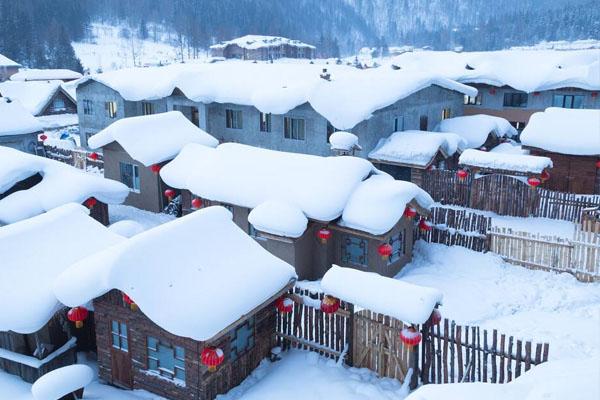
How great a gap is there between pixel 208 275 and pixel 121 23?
17872 centimetres

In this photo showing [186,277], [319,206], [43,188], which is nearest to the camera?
[186,277]

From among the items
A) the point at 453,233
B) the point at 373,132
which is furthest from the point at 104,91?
the point at 453,233

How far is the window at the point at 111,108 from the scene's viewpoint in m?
39.8

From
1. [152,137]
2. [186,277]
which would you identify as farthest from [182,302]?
[152,137]

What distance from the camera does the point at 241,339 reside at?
13.2 meters

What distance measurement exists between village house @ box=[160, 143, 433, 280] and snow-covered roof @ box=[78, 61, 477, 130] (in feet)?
29.2

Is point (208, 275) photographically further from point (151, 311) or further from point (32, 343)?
point (32, 343)

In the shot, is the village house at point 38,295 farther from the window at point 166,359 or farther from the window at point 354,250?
the window at point 354,250

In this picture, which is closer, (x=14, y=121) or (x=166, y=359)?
(x=166, y=359)

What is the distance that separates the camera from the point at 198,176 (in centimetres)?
2117

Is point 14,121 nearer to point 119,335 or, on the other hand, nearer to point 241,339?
point 119,335

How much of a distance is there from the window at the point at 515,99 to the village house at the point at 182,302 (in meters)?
33.9

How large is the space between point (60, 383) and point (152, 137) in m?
16.3

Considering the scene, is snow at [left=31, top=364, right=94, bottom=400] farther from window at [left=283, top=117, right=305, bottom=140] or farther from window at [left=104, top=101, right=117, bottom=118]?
window at [left=104, top=101, right=117, bottom=118]
